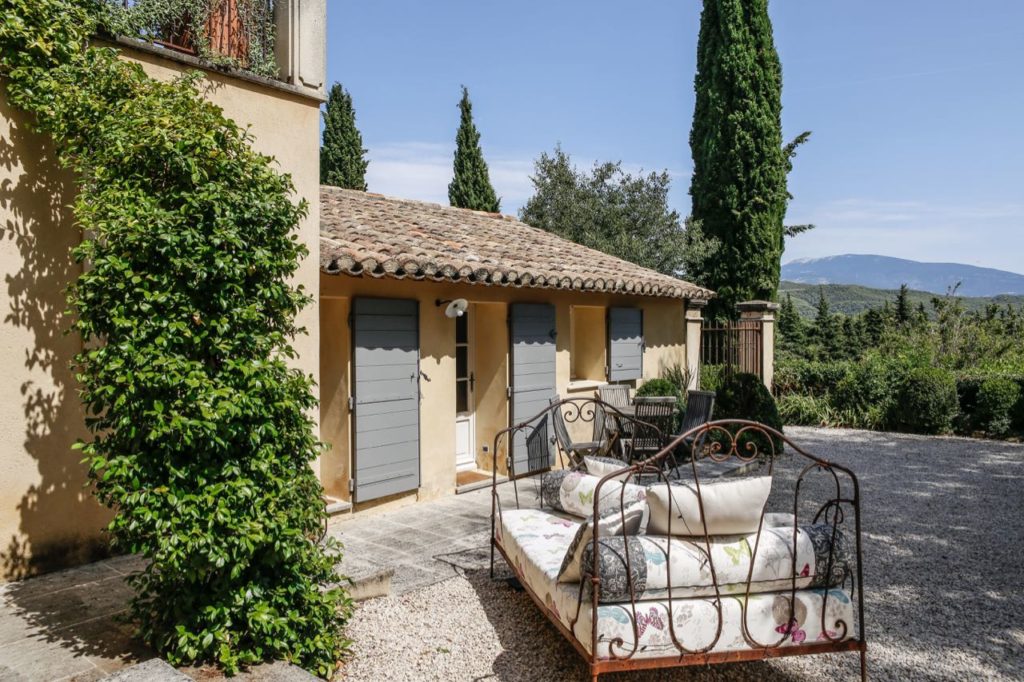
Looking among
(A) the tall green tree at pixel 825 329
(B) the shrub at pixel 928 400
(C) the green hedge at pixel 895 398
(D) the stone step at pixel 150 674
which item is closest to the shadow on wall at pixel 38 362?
(D) the stone step at pixel 150 674

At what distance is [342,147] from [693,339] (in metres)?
13.2

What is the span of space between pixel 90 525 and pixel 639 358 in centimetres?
849

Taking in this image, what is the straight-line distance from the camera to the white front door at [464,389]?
9109mm

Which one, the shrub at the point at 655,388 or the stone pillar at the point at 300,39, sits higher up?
the stone pillar at the point at 300,39

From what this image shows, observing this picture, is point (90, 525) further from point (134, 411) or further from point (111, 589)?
point (134, 411)

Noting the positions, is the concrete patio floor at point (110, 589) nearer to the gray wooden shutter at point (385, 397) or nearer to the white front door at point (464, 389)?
the gray wooden shutter at point (385, 397)

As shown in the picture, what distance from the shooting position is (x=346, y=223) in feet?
27.2

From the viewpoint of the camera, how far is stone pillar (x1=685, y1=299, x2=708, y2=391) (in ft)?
41.6

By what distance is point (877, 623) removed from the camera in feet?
15.3

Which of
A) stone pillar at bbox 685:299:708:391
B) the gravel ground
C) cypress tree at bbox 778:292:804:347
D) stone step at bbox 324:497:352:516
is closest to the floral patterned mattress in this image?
the gravel ground

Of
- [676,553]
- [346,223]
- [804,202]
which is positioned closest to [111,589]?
[676,553]

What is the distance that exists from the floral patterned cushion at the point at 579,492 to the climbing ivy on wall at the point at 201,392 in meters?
1.89

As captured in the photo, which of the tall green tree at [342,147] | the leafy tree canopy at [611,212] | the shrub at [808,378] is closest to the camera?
the shrub at [808,378]

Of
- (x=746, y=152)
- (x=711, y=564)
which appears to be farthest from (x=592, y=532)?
(x=746, y=152)
